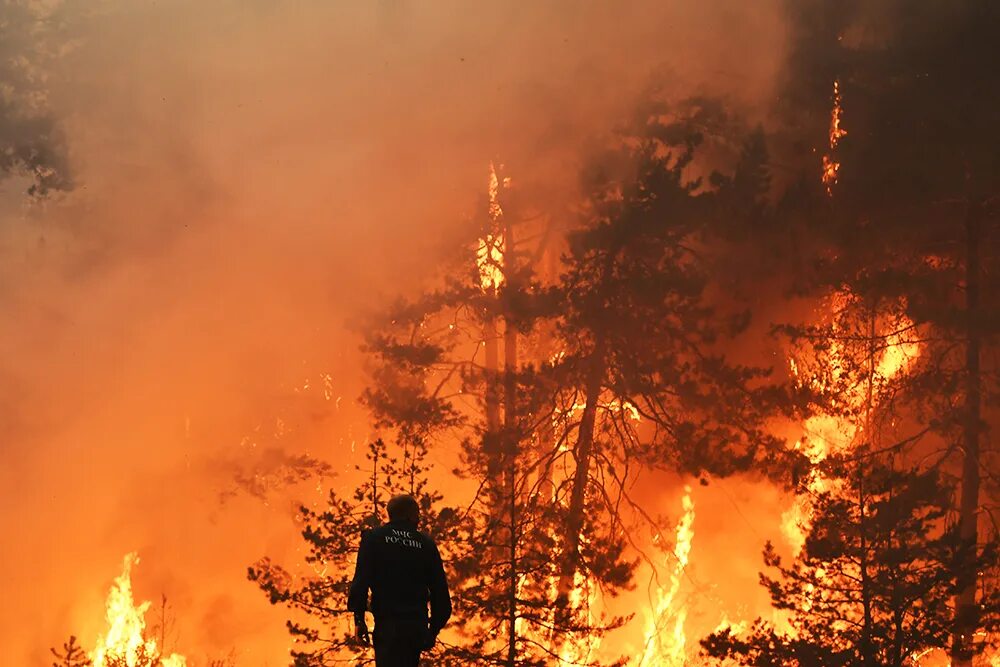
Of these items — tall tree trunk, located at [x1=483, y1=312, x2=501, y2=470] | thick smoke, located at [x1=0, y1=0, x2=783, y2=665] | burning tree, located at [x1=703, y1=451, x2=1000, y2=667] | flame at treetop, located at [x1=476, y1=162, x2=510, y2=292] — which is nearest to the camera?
burning tree, located at [x1=703, y1=451, x2=1000, y2=667]

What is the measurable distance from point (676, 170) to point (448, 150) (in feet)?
24.3

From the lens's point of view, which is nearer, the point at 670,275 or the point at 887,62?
the point at 670,275

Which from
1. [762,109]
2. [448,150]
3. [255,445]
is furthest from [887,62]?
[255,445]

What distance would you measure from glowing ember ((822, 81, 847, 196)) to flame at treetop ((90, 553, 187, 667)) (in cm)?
1429

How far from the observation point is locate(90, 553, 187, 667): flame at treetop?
72.9 feet

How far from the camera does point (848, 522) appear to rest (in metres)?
12.8

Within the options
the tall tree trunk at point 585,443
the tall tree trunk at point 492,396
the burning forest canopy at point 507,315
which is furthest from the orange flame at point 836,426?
the tall tree trunk at point 492,396

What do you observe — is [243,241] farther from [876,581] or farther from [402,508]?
[402,508]

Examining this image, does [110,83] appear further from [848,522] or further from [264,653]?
[848,522]

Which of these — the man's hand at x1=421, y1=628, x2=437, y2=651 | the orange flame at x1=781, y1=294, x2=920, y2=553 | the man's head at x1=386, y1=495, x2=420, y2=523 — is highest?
the orange flame at x1=781, y1=294, x2=920, y2=553

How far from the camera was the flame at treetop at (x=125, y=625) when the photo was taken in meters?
22.2

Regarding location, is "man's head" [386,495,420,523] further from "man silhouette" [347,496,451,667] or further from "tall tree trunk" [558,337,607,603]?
"tall tree trunk" [558,337,607,603]

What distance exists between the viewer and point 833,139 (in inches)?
806

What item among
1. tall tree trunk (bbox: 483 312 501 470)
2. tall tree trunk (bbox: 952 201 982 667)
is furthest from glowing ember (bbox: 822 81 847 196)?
tall tree trunk (bbox: 483 312 501 470)
